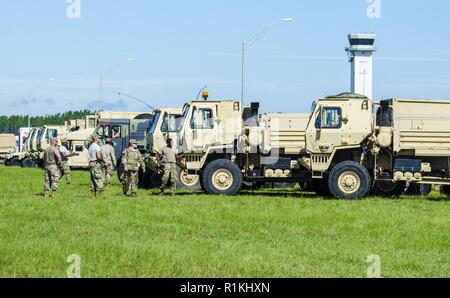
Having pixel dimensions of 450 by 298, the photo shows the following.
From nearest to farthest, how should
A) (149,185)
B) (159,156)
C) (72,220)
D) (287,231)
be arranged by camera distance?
(287,231), (72,220), (159,156), (149,185)

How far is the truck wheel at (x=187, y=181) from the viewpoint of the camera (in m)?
30.9

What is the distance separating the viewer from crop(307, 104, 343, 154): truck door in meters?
27.0

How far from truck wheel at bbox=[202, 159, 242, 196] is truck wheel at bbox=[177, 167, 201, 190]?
11.4 ft

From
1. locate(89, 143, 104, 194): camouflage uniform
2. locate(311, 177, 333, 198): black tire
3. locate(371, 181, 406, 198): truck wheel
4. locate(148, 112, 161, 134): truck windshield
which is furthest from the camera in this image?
locate(148, 112, 161, 134): truck windshield

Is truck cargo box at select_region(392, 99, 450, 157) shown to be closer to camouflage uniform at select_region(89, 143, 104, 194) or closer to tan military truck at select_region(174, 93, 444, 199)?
tan military truck at select_region(174, 93, 444, 199)

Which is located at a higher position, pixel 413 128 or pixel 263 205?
pixel 413 128

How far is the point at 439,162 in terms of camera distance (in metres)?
27.2

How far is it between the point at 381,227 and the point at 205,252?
5.37m

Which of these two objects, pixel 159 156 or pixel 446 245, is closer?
pixel 446 245

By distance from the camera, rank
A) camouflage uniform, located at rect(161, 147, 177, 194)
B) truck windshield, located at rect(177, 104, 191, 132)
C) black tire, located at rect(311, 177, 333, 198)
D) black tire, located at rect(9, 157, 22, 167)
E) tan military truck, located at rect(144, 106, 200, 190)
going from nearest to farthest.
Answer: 1. camouflage uniform, located at rect(161, 147, 177, 194)
2. black tire, located at rect(311, 177, 333, 198)
3. truck windshield, located at rect(177, 104, 191, 132)
4. tan military truck, located at rect(144, 106, 200, 190)
5. black tire, located at rect(9, 157, 22, 167)

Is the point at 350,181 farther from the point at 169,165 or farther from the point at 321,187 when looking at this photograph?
the point at 169,165

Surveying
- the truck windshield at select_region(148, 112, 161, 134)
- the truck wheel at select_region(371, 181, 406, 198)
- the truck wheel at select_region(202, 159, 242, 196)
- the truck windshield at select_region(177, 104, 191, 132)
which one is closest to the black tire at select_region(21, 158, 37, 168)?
the truck windshield at select_region(148, 112, 161, 134)
